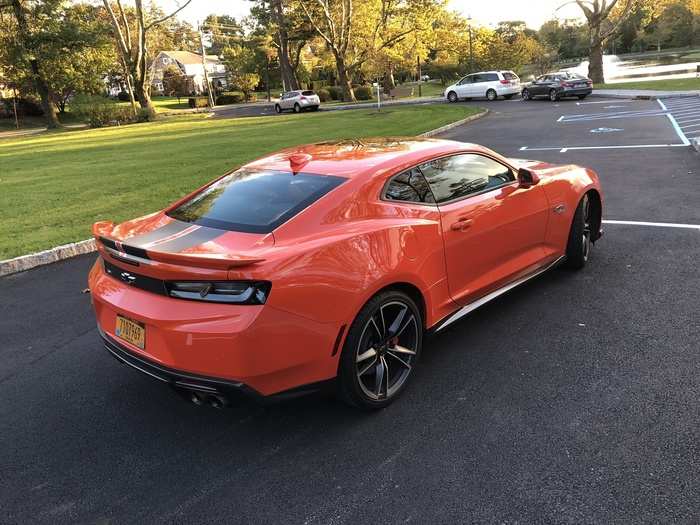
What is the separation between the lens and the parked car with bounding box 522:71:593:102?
2716 centimetres

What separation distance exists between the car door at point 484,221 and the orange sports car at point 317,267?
0.04 ft

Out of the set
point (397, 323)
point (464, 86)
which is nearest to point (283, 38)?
point (464, 86)

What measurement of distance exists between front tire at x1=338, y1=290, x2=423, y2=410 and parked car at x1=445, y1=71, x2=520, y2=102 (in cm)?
3181

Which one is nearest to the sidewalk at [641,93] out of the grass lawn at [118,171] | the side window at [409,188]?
the grass lawn at [118,171]

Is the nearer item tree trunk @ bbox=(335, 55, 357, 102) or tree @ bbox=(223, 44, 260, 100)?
tree trunk @ bbox=(335, 55, 357, 102)

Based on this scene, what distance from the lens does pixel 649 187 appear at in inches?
339

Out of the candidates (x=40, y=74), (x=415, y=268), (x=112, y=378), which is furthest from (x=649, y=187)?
(x=40, y=74)

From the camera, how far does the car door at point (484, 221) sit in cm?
379

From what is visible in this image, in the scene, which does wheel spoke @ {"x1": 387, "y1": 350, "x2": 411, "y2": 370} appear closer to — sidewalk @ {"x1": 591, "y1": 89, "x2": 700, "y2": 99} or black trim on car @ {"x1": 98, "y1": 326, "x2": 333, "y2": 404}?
black trim on car @ {"x1": 98, "y1": 326, "x2": 333, "y2": 404}

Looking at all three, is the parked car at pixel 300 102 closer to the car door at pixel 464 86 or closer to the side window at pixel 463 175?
the car door at pixel 464 86

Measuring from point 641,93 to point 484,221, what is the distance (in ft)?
86.7

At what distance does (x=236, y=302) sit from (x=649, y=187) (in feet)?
26.4

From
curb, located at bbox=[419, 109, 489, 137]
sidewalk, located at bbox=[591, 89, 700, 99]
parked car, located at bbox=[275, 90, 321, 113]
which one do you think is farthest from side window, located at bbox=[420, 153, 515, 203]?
parked car, located at bbox=[275, 90, 321, 113]

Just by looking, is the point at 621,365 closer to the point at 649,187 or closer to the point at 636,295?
the point at 636,295
